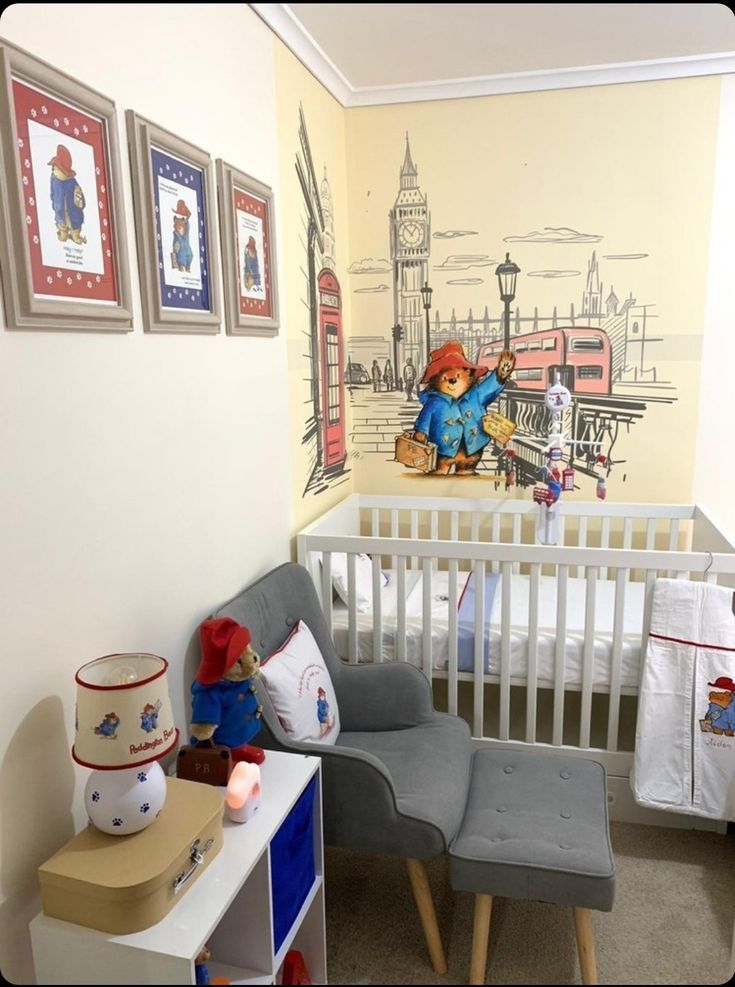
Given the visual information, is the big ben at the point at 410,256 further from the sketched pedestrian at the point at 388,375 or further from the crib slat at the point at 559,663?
the crib slat at the point at 559,663

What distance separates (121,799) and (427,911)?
0.56 m

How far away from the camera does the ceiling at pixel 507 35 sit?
0.72m

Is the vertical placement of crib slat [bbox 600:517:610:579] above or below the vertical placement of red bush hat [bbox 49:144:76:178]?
below

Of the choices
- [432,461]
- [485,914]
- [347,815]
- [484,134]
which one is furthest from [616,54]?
[432,461]

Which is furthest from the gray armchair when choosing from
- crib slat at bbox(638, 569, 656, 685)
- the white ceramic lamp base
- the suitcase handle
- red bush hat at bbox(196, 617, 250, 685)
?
crib slat at bbox(638, 569, 656, 685)

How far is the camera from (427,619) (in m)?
2.32

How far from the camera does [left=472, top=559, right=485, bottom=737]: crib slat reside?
2275 millimetres

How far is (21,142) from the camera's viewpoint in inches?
43.3

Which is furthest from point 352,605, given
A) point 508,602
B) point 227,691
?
point 227,691

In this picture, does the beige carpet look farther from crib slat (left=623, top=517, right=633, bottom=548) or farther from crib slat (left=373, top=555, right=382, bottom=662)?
crib slat (left=623, top=517, right=633, bottom=548)

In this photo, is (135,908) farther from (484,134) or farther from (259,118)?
(484,134)

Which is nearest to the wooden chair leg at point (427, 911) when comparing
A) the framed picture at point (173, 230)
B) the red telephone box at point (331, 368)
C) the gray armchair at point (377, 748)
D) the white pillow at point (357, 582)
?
the gray armchair at point (377, 748)

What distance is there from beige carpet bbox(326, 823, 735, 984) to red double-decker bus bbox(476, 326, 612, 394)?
5.67ft

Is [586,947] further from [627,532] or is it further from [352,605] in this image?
[627,532]
